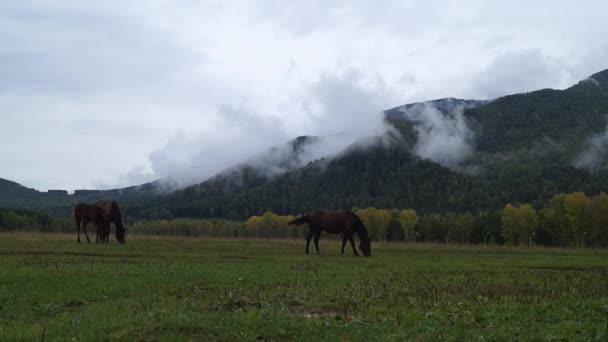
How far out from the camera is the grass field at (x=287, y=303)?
421 inches

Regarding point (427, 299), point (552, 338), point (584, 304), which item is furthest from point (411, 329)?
point (584, 304)

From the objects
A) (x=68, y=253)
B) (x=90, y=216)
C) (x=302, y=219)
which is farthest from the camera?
(x=90, y=216)

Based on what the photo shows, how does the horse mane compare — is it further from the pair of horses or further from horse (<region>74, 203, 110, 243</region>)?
horse (<region>74, 203, 110, 243</region>)

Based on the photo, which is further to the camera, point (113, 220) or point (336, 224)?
point (113, 220)

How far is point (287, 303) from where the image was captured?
14.7 meters

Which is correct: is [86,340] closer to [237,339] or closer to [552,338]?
[237,339]

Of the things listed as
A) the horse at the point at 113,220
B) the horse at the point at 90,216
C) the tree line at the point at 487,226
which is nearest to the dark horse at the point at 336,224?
the horse at the point at 113,220

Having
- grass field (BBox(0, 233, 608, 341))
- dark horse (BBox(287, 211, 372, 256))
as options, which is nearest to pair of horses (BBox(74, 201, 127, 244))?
dark horse (BBox(287, 211, 372, 256))

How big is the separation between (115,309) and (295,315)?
4616 millimetres

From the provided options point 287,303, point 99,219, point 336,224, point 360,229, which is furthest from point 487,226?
point 287,303

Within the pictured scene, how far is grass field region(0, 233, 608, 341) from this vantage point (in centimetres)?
1069

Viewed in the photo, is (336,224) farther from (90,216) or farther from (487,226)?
(487,226)

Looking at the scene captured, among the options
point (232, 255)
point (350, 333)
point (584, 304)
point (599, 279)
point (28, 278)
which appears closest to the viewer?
point (350, 333)

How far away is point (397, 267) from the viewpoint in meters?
27.2
